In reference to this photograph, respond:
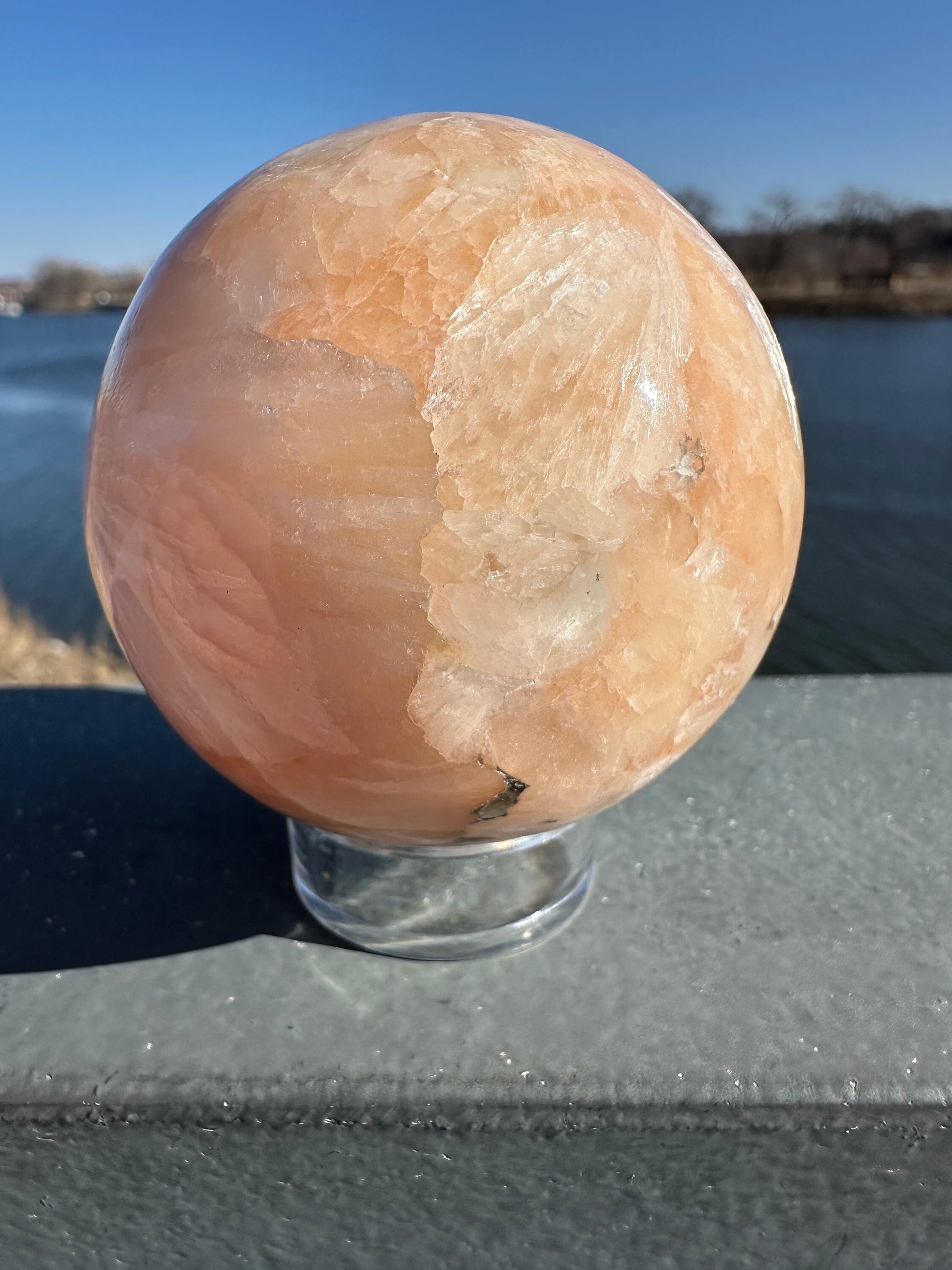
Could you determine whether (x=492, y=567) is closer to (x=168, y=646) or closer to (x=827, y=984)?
(x=168, y=646)

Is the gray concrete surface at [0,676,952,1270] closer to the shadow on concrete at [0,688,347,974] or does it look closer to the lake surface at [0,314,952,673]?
the shadow on concrete at [0,688,347,974]

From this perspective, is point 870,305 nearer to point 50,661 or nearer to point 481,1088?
point 50,661

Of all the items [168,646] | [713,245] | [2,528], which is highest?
[713,245]

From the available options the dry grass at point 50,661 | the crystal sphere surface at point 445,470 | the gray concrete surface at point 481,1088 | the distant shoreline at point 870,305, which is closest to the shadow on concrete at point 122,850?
the gray concrete surface at point 481,1088

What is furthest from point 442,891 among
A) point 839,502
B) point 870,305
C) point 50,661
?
point 870,305

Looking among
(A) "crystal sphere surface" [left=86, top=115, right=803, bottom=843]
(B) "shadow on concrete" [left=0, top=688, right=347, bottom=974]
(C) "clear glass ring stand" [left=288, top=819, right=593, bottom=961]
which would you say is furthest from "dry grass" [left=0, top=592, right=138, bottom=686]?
(A) "crystal sphere surface" [left=86, top=115, right=803, bottom=843]

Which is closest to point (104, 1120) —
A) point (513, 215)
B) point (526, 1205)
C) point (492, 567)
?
point (526, 1205)
